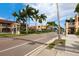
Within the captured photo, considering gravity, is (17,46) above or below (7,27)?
below

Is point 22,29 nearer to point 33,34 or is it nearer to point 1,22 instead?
point 33,34

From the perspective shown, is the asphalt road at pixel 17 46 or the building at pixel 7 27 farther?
the building at pixel 7 27

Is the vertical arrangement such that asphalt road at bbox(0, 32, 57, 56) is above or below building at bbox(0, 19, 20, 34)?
below

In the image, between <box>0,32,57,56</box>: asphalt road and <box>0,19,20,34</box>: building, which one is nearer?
<box>0,32,57,56</box>: asphalt road

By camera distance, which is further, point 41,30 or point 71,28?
point 71,28

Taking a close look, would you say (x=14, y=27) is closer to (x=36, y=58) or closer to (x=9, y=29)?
(x=9, y=29)

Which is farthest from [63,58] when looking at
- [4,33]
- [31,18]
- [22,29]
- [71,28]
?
[71,28]

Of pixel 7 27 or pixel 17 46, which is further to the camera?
pixel 7 27

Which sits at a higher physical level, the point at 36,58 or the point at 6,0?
the point at 6,0

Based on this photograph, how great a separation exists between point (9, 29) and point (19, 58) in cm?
2592

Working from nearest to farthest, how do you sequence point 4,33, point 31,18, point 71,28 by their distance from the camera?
1. point 31,18
2. point 4,33
3. point 71,28

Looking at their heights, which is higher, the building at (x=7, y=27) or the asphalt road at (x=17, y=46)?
the building at (x=7, y=27)

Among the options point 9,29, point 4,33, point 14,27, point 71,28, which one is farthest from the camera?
point 71,28

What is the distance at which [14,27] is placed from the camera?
41.4m
